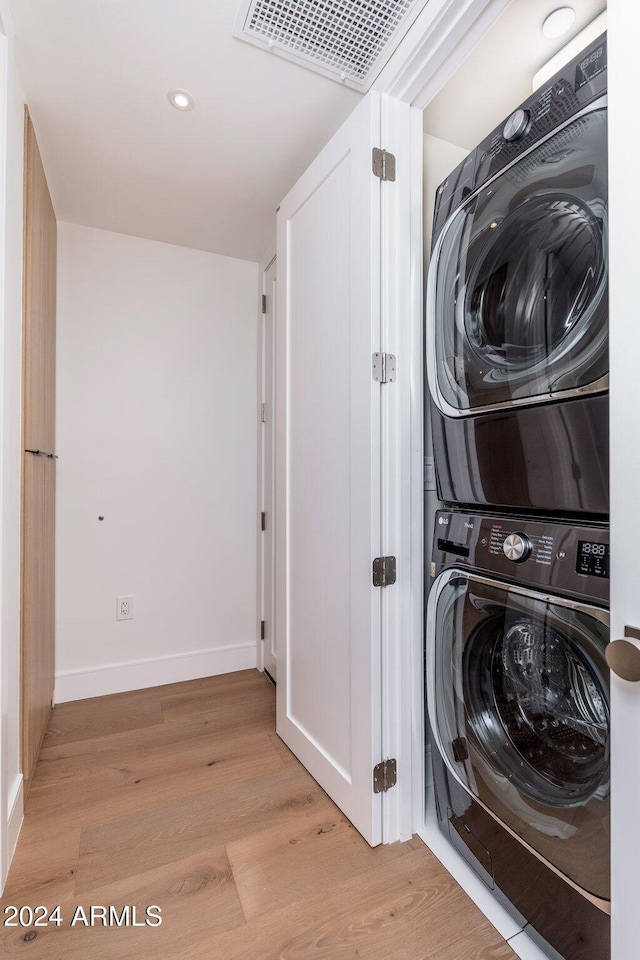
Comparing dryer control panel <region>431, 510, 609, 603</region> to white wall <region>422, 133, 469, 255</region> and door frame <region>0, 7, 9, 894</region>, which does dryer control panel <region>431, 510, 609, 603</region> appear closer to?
white wall <region>422, 133, 469, 255</region>

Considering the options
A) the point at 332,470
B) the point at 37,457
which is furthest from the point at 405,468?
the point at 37,457

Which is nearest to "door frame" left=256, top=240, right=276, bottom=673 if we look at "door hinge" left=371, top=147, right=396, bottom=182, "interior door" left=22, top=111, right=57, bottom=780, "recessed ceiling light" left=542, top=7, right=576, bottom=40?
"interior door" left=22, top=111, right=57, bottom=780

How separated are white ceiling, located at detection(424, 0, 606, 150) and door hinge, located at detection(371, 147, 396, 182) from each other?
0.34 meters

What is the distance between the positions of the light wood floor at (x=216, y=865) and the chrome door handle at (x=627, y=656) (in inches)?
34.1

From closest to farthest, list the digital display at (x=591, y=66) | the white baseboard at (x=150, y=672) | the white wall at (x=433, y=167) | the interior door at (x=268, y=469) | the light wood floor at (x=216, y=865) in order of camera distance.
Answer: the digital display at (x=591, y=66) < the light wood floor at (x=216, y=865) < the white wall at (x=433, y=167) < the white baseboard at (x=150, y=672) < the interior door at (x=268, y=469)

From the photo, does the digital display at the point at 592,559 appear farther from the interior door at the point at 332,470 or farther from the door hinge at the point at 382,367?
the door hinge at the point at 382,367

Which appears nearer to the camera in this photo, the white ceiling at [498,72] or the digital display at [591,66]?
the digital display at [591,66]

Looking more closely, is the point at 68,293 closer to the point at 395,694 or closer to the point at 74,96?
the point at 74,96

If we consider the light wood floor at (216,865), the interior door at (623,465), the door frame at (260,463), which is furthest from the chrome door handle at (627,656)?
the door frame at (260,463)

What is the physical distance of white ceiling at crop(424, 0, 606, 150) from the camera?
1.27 m

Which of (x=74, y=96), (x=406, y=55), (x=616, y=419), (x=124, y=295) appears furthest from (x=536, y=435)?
(x=124, y=295)

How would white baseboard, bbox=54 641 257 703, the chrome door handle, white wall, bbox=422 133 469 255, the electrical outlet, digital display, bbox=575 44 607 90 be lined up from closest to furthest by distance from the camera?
the chrome door handle < digital display, bbox=575 44 607 90 < white wall, bbox=422 133 469 255 < white baseboard, bbox=54 641 257 703 < the electrical outlet

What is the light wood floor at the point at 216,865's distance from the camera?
44.1 inches

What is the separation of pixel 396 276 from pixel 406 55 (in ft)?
1.85
